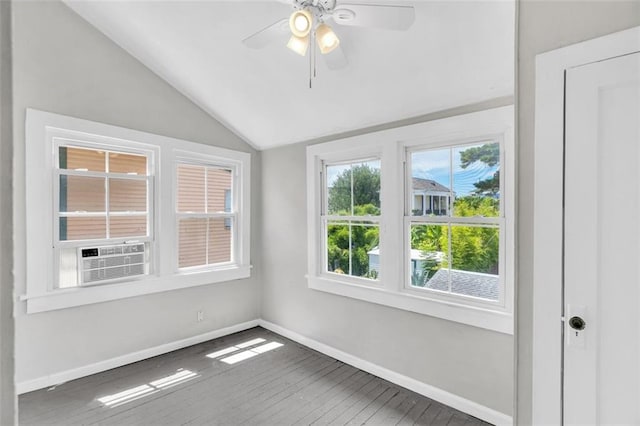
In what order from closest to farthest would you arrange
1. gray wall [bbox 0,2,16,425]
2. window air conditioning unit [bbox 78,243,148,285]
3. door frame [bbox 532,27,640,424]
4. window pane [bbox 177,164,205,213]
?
gray wall [bbox 0,2,16,425], door frame [bbox 532,27,640,424], window air conditioning unit [bbox 78,243,148,285], window pane [bbox 177,164,205,213]

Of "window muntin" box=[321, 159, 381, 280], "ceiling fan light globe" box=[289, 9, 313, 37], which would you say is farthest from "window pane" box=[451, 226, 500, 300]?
"ceiling fan light globe" box=[289, 9, 313, 37]

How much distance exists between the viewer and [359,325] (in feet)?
9.75

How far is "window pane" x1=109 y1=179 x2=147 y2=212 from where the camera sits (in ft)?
9.68

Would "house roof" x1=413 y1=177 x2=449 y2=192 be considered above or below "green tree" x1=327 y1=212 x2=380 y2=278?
above

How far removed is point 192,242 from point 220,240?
0.36 m

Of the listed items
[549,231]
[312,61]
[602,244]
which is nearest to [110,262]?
[312,61]

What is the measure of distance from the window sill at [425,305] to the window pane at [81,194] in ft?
7.37

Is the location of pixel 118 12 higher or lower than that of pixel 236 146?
higher

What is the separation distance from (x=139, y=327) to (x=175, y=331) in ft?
1.22

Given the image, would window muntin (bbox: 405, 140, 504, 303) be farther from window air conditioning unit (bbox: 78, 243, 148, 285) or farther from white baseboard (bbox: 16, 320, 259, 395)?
window air conditioning unit (bbox: 78, 243, 148, 285)

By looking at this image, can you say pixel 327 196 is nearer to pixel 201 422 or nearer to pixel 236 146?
pixel 236 146

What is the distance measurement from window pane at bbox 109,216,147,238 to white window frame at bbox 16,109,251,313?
0.10m

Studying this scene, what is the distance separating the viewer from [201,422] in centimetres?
219

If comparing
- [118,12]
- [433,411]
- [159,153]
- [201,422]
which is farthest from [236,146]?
[433,411]
